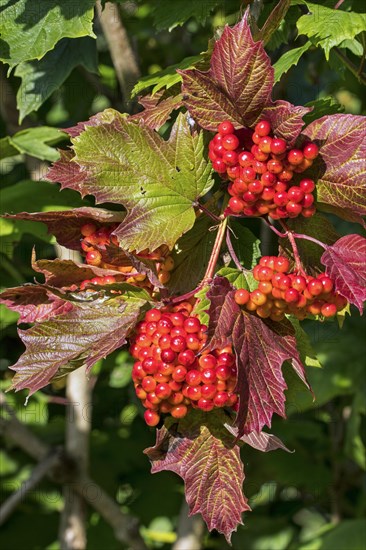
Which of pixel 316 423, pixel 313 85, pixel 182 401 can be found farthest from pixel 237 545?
pixel 182 401

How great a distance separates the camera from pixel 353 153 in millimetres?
1251

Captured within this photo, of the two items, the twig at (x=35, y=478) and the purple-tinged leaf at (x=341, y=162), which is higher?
the purple-tinged leaf at (x=341, y=162)

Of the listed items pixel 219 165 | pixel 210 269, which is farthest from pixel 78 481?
pixel 219 165

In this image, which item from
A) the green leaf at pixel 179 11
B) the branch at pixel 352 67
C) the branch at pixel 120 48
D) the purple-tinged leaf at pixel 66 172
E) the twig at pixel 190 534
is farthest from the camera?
the twig at pixel 190 534

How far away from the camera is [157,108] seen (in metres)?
1.41

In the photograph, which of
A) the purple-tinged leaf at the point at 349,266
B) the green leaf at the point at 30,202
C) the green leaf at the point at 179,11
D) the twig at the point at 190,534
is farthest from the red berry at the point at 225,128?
the twig at the point at 190,534

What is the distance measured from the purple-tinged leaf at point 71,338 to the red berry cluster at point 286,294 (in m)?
0.17

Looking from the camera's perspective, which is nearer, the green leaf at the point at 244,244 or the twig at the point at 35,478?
the green leaf at the point at 244,244

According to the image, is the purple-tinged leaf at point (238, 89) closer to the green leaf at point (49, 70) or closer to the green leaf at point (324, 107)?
the green leaf at point (324, 107)

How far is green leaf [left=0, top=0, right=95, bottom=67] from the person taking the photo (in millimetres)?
1619

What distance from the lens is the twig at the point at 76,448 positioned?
235 cm

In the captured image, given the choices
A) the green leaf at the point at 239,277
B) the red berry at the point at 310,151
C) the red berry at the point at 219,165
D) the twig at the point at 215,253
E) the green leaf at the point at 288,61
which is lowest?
the green leaf at the point at 239,277

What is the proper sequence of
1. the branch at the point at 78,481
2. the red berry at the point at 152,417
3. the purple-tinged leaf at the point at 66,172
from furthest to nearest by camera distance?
the branch at the point at 78,481
the purple-tinged leaf at the point at 66,172
the red berry at the point at 152,417

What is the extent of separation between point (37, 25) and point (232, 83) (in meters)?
0.58
